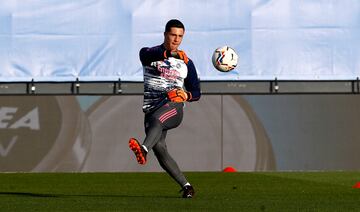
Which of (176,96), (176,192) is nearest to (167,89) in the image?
(176,96)

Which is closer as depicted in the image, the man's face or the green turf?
the green turf

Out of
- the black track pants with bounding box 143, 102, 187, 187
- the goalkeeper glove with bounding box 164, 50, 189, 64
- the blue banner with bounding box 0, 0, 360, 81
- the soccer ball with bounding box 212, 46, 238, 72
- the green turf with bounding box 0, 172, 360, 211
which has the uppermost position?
the blue banner with bounding box 0, 0, 360, 81

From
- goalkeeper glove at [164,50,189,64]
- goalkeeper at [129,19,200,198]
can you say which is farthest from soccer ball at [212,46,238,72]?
goalkeeper glove at [164,50,189,64]

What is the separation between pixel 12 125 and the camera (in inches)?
713

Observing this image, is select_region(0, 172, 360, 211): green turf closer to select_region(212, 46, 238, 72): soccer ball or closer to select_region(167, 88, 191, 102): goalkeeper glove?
select_region(167, 88, 191, 102): goalkeeper glove

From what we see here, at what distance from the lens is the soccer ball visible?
12516mm

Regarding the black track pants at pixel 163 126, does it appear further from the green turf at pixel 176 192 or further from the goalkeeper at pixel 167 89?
the green turf at pixel 176 192

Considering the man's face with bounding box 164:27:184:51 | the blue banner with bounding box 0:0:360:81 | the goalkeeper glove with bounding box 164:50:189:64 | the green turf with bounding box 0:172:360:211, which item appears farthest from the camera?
the blue banner with bounding box 0:0:360:81

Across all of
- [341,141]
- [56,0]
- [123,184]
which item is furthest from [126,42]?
[123,184]

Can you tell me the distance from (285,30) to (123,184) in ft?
23.3

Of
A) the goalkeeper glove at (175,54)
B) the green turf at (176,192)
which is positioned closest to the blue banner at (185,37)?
the green turf at (176,192)

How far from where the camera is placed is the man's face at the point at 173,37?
10.4 meters

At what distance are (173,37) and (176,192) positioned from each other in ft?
6.90

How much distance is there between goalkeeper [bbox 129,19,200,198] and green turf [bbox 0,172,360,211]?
1.34 ft
